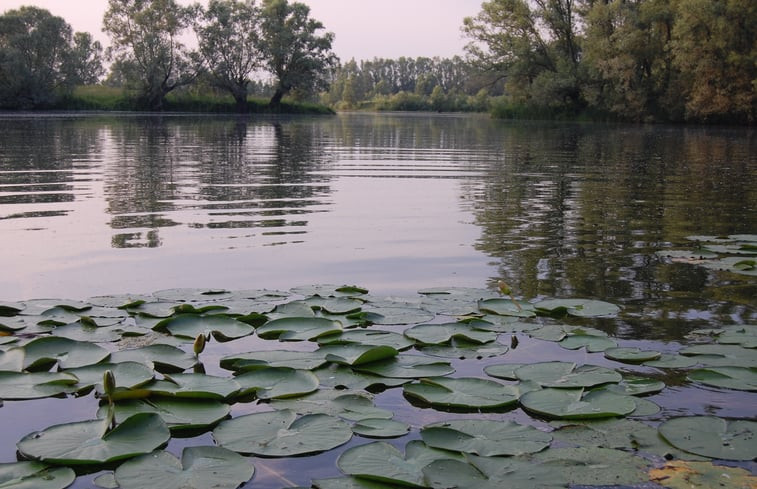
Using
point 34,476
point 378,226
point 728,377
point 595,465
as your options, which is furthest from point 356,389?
point 378,226

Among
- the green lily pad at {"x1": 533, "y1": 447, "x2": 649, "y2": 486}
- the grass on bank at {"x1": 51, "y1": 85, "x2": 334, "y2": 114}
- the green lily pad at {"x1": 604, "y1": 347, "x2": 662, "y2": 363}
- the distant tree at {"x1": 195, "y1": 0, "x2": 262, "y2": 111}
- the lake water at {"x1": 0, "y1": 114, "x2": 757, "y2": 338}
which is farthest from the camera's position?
the distant tree at {"x1": 195, "y1": 0, "x2": 262, "y2": 111}

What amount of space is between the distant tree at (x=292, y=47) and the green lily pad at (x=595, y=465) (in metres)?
63.1

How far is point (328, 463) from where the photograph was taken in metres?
2.38

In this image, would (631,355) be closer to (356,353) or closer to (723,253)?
(356,353)

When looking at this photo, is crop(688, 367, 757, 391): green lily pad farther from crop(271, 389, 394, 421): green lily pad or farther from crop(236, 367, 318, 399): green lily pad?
crop(236, 367, 318, 399): green lily pad

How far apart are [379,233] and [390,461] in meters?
5.01

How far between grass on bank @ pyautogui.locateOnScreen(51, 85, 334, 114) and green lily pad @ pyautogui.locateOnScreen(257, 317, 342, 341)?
5236 cm

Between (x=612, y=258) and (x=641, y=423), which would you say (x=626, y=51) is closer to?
(x=612, y=258)

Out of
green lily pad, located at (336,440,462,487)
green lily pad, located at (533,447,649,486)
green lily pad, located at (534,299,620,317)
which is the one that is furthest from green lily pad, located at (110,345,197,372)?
green lily pad, located at (534,299,620,317)

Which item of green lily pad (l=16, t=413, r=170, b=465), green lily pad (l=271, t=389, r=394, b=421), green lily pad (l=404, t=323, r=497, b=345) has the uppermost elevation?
green lily pad (l=404, t=323, r=497, b=345)

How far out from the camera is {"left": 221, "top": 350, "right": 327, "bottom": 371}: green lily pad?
10.4ft

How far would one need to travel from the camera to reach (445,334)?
365cm

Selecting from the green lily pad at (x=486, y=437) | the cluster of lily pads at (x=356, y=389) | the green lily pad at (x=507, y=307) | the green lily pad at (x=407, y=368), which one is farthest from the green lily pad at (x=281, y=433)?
the green lily pad at (x=507, y=307)

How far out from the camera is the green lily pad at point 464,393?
281cm
